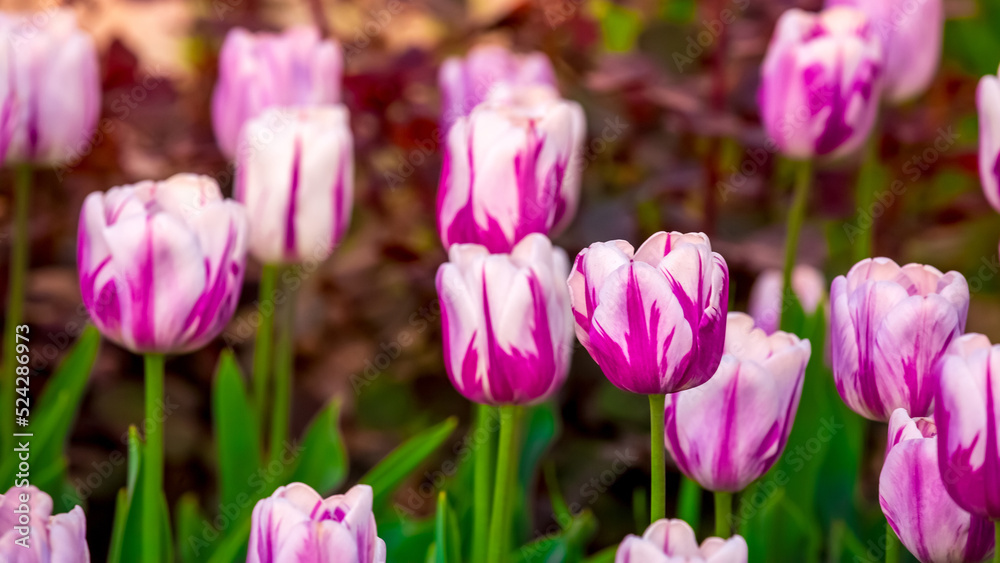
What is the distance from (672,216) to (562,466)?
0.42m

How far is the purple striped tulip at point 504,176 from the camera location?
1.01 meters

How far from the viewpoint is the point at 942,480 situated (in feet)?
2.26

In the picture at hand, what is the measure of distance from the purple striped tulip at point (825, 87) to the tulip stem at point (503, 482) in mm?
575

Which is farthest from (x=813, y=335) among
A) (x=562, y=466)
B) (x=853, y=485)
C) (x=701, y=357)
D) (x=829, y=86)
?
(x=701, y=357)

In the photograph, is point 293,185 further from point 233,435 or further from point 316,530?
point 316,530

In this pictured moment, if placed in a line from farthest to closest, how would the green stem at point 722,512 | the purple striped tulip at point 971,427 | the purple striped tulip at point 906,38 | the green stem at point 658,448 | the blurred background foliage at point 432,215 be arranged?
the blurred background foliage at point 432,215
the purple striped tulip at point 906,38
the green stem at point 722,512
the green stem at point 658,448
the purple striped tulip at point 971,427

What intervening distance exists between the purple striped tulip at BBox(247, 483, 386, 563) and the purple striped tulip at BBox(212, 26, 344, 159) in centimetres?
89

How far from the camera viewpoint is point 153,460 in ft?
3.09

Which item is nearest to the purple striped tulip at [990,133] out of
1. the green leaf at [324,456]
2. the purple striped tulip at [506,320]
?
the purple striped tulip at [506,320]

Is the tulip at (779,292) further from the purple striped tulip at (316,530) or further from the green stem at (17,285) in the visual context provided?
the green stem at (17,285)

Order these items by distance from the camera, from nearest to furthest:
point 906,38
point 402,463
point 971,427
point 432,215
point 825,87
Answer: point 971,427, point 402,463, point 825,87, point 906,38, point 432,215

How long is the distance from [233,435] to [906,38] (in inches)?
39.9

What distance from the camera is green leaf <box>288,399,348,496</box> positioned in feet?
4.35

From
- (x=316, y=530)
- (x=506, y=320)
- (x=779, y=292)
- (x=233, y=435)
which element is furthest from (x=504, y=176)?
(x=779, y=292)
